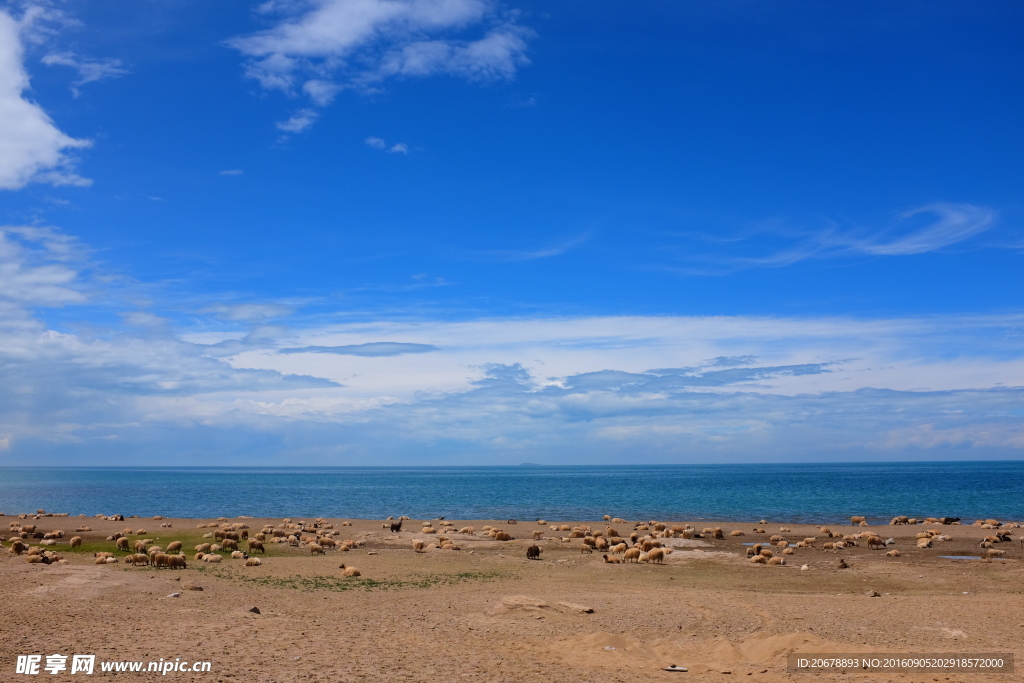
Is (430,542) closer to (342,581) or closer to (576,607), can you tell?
(342,581)

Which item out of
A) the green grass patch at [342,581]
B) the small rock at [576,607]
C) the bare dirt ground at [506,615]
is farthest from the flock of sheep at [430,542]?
the small rock at [576,607]

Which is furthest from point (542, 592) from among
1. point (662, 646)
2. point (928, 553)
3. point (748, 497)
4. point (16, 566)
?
point (748, 497)

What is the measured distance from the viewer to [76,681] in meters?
12.6

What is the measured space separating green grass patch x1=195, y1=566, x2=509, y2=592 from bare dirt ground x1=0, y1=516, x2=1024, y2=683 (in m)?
0.12

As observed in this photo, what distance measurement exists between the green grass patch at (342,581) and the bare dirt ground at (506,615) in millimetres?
123

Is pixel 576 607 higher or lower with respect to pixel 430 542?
higher

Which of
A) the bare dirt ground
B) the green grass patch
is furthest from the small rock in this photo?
the green grass patch

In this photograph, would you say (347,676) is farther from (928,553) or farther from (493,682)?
(928,553)

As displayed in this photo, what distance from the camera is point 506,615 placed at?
20406mm

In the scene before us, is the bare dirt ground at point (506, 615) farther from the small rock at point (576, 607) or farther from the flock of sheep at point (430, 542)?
the flock of sheep at point (430, 542)

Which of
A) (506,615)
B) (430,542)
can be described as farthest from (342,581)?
(430,542)

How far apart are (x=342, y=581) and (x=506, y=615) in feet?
32.8

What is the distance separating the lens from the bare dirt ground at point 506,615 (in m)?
14.7

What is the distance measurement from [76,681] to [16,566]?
22066mm
